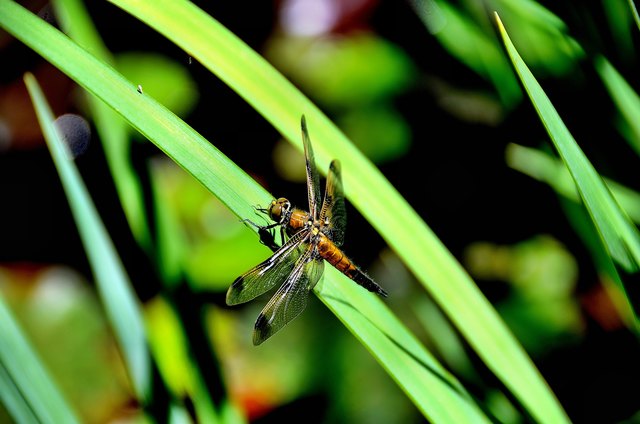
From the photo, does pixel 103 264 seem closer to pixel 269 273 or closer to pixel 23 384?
pixel 23 384

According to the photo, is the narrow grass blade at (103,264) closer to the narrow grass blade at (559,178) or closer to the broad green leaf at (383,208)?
the broad green leaf at (383,208)

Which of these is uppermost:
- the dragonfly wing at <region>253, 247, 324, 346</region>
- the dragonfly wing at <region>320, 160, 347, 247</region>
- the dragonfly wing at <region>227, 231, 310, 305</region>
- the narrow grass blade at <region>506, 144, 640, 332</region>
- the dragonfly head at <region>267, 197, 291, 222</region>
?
the dragonfly head at <region>267, 197, 291, 222</region>

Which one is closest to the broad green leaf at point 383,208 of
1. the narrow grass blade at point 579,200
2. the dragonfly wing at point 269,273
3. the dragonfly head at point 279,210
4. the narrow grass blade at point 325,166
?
the narrow grass blade at point 325,166

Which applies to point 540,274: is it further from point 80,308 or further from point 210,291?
point 80,308

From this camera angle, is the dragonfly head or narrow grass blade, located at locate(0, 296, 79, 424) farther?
the dragonfly head

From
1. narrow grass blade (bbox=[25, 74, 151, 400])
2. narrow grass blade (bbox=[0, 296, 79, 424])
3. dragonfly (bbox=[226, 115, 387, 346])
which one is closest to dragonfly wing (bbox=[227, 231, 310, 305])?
dragonfly (bbox=[226, 115, 387, 346])

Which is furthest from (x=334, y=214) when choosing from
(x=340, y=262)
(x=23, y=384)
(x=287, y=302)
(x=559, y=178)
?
(x=23, y=384)

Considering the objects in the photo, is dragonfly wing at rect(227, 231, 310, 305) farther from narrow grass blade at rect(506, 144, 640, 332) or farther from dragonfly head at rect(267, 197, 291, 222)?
narrow grass blade at rect(506, 144, 640, 332)
